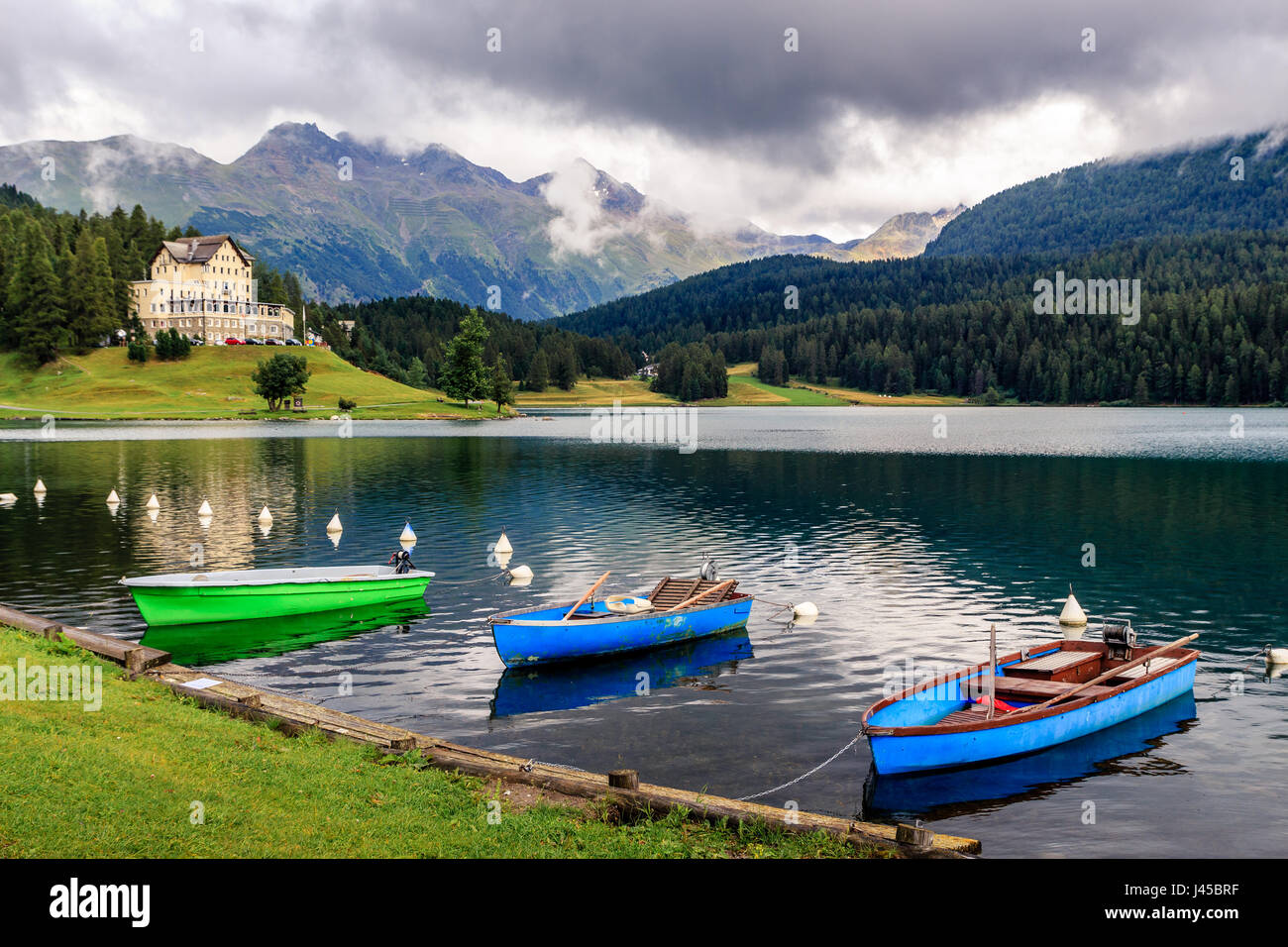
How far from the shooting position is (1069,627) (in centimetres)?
3738

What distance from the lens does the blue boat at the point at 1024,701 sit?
2236 centimetres

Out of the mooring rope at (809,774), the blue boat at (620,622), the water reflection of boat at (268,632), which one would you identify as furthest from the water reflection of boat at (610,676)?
the water reflection of boat at (268,632)

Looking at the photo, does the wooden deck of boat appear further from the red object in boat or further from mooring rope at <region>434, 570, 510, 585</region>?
the red object in boat

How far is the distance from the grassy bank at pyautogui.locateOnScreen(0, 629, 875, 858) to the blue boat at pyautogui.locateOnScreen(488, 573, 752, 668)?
11.8 metres

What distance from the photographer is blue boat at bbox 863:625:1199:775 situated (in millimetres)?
22359

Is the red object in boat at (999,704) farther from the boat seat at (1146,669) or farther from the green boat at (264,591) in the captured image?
the green boat at (264,591)

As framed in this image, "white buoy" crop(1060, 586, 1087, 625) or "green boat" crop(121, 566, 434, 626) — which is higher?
"green boat" crop(121, 566, 434, 626)

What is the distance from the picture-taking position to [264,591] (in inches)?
1510

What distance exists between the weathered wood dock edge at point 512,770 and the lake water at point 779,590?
12.0 feet

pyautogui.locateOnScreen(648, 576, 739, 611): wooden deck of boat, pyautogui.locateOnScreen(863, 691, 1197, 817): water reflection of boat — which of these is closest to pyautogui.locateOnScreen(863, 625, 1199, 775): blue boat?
pyautogui.locateOnScreen(863, 691, 1197, 817): water reflection of boat

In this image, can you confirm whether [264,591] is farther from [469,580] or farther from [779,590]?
[779,590]
